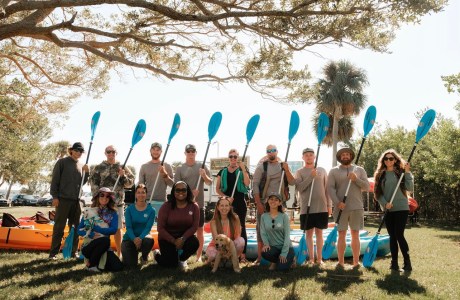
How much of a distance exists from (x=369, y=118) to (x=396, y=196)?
134cm

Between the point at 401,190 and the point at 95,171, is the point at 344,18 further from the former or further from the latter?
the point at 95,171

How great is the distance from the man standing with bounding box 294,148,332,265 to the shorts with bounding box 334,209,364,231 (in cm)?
24

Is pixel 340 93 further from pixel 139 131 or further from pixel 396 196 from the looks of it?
pixel 396 196

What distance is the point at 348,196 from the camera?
17.6 feet

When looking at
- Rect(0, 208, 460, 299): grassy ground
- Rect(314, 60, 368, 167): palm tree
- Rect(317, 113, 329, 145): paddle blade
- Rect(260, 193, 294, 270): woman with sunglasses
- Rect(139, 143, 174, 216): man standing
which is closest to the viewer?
Rect(0, 208, 460, 299): grassy ground

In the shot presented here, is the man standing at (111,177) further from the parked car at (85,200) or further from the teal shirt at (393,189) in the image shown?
the teal shirt at (393,189)

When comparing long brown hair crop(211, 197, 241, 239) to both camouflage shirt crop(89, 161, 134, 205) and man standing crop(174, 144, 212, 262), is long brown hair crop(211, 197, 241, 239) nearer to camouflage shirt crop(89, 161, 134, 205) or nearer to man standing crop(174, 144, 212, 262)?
man standing crop(174, 144, 212, 262)

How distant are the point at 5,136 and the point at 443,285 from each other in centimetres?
2113

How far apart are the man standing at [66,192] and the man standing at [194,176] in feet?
4.94

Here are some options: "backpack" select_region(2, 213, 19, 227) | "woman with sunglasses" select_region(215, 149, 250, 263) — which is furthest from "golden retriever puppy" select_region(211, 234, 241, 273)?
"backpack" select_region(2, 213, 19, 227)

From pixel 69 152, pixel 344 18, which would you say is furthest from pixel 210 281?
pixel 344 18

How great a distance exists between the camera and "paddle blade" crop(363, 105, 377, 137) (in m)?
6.00

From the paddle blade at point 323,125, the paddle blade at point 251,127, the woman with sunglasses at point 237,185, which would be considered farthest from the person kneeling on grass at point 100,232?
the paddle blade at point 323,125

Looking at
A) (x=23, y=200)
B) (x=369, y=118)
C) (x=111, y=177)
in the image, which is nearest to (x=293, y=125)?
(x=369, y=118)
